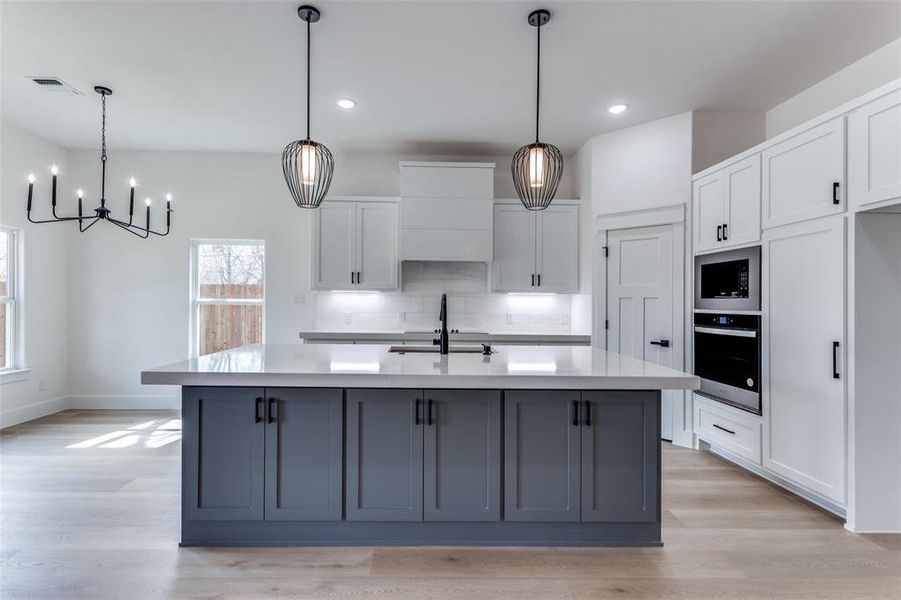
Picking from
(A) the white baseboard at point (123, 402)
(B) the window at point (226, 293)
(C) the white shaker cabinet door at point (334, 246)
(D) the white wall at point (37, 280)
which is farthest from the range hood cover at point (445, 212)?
(D) the white wall at point (37, 280)

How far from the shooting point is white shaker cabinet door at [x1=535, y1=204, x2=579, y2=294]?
16.1ft

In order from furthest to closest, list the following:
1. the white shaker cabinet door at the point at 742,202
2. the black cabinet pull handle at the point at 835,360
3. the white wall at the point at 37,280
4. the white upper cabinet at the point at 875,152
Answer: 1. the white wall at the point at 37,280
2. the white shaker cabinet door at the point at 742,202
3. the black cabinet pull handle at the point at 835,360
4. the white upper cabinet at the point at 875,152

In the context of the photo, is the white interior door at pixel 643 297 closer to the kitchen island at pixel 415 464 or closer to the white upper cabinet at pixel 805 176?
the white upper cabinet at pixel 805 176

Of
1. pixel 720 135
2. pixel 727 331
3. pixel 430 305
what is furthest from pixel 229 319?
pixel 720 135

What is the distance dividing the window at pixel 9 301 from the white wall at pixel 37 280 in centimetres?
7

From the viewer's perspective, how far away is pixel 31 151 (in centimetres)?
456

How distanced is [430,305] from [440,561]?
321 cm

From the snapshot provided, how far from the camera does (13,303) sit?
14.8 ft

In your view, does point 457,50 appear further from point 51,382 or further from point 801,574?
point 51,382

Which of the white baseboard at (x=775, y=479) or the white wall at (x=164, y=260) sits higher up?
the white wall at (x=164, y=260)

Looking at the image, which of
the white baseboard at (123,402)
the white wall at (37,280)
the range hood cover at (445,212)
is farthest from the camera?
the white baseboard at (123,402)

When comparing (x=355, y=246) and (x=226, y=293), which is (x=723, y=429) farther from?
(x=226, y=293)

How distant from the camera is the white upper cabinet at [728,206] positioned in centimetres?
315

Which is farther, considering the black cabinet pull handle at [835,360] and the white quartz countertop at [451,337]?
the white quartz countertop at [451,337]
